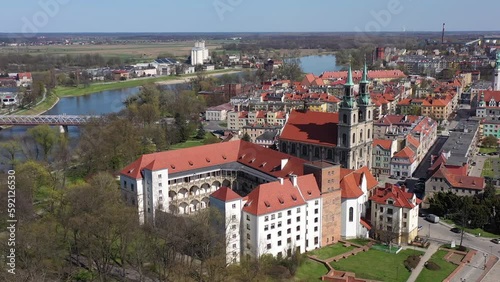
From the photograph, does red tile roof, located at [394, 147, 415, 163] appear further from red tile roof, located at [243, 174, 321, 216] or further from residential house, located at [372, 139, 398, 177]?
red tile roof, located at [243, 174, 321, 216]

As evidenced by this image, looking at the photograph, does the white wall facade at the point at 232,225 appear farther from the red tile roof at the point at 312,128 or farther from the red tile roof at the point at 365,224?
the red tile roof at the point at 312,128

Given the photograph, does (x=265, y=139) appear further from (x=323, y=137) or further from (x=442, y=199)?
(x=442, y=199)

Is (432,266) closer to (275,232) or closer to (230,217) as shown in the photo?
(275,232)

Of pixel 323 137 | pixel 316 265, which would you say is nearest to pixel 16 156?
pixel 323 137

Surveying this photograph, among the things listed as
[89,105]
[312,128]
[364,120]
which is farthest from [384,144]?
[89,105]

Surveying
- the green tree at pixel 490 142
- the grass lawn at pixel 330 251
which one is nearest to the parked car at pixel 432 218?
the grass lawn at pixel 330 251
